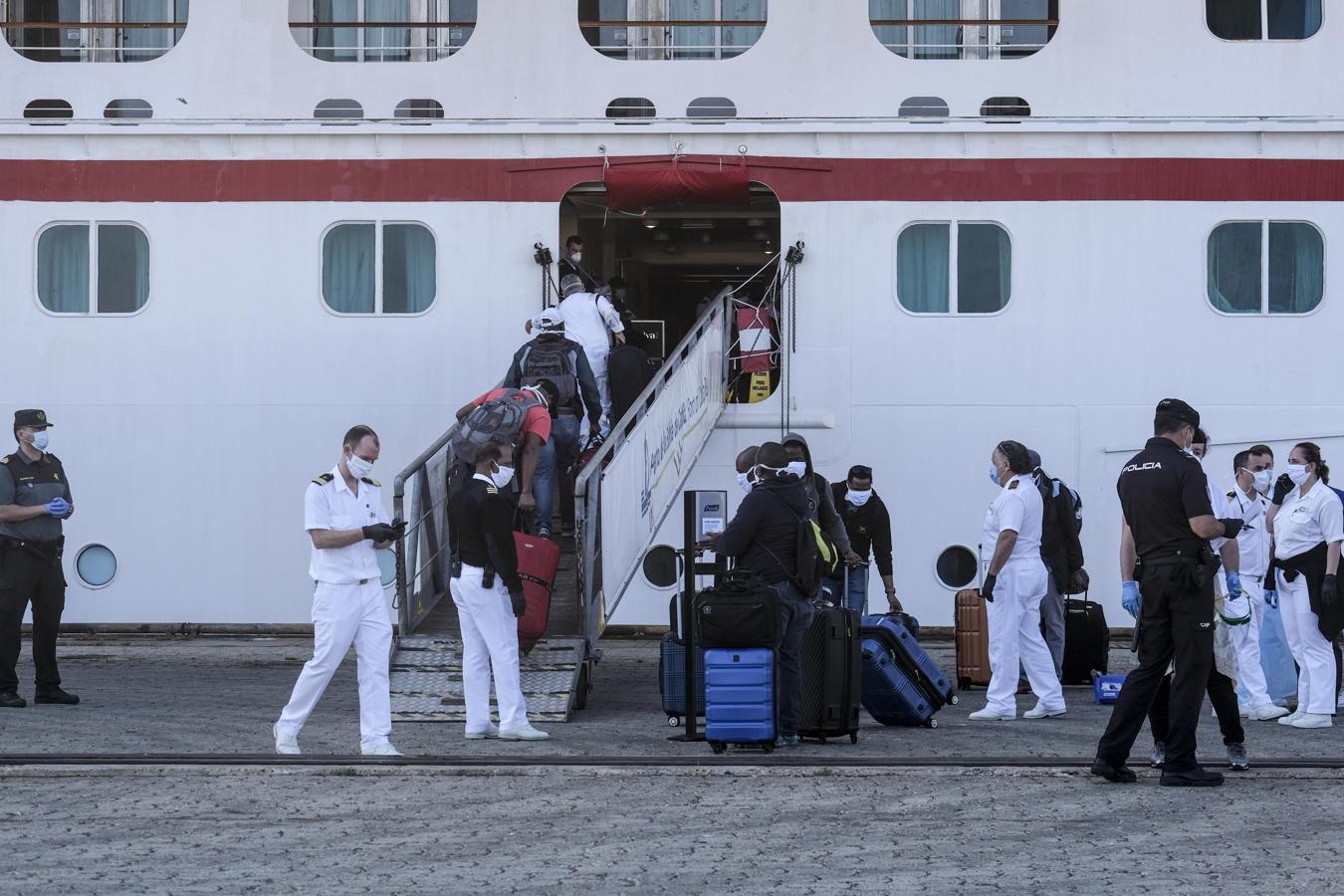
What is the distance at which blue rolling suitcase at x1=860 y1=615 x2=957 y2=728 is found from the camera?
10430mm

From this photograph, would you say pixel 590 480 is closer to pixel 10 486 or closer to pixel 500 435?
pixel 500 435

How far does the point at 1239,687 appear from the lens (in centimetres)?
1116

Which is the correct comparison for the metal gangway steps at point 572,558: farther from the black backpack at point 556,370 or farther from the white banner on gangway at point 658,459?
the black backpack at point 556,370

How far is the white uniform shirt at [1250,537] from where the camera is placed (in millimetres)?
11180

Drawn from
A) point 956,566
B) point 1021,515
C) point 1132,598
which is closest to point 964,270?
point 956,566

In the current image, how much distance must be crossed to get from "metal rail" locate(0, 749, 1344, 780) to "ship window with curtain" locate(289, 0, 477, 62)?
8.42m

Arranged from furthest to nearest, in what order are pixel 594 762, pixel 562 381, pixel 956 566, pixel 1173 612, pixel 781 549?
pixel 956 566 → pixel 562 381 → pixel 781 549 → pixel 594 762 → pixel 1173 612

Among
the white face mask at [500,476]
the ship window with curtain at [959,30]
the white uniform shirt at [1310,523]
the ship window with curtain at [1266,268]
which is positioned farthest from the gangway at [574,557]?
the ship window with curtain at [1266,268]

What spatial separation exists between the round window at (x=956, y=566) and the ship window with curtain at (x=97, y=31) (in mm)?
7873

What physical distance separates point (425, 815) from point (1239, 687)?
5709 mm

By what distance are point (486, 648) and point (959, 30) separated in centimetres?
814

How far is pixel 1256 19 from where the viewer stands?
15.5 metres

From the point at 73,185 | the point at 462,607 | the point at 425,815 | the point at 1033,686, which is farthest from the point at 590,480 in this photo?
the point at 73,185

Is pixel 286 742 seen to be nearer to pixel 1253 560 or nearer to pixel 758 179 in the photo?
pixel 1253 560
